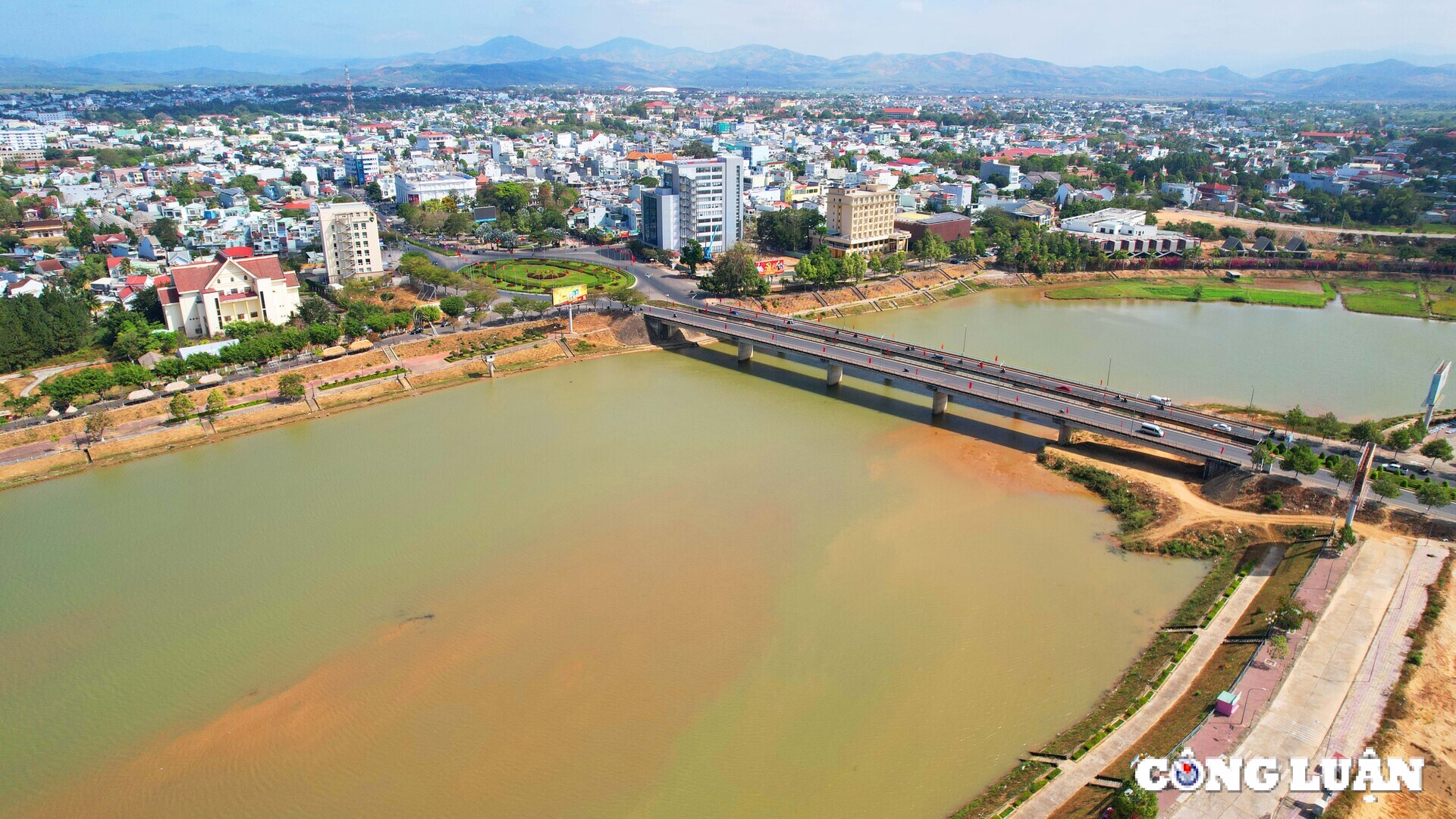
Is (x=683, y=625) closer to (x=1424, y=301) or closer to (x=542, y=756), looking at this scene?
(x=542, y=756)

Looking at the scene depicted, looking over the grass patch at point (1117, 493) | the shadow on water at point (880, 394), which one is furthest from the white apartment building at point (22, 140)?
the grass patch at point (1117, 493)

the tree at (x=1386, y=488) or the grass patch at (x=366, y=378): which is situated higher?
the tree at (x=1386, y=488)

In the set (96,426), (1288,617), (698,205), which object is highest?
(698,205)

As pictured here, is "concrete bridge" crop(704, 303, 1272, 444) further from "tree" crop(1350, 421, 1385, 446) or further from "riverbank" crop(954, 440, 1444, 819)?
"tree" crop(1350, 421, 1385, 446)

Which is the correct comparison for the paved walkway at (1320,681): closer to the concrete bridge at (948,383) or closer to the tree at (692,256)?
the concrete bridge at (948,383)

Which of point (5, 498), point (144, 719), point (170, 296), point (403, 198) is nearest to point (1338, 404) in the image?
point (144, 719)

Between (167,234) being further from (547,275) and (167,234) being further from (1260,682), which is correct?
(1260,682)

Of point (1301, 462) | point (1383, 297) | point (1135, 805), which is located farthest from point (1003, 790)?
point (1383, 297)
